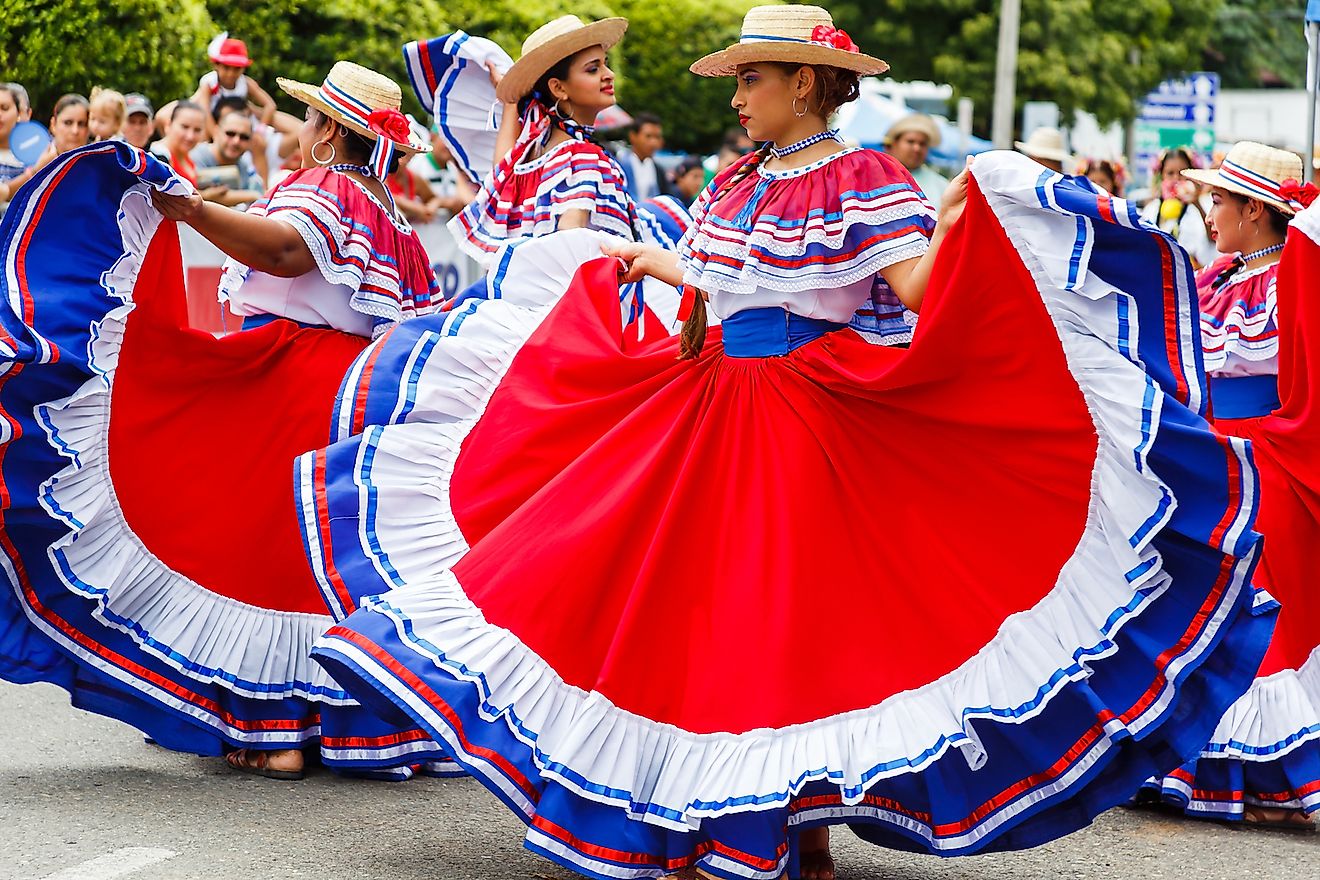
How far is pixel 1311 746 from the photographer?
5043 millimetres

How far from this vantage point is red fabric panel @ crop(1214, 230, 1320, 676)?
16.6ft

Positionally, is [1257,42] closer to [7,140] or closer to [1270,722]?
[7,140]

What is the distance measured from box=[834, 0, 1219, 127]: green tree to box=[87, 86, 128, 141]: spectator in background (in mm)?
20839

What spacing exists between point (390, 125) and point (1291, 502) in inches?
104

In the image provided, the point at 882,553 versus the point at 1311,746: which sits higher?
the point at 882,553

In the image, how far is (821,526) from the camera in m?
3.82

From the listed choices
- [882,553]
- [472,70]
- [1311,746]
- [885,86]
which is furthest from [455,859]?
[885,86]

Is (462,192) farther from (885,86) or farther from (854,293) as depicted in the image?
(885,86)

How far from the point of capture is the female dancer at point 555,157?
5863 millimetres

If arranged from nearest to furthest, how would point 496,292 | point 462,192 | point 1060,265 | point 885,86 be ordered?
point 1060,265 → point 496,292 → point 462,192 → point 885,86

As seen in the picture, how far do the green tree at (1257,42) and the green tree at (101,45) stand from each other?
36.8 m

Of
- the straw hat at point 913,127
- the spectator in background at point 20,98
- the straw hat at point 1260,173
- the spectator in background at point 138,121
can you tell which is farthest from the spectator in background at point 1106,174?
the straw hat at point 1260,173

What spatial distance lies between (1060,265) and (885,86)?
1027 inches

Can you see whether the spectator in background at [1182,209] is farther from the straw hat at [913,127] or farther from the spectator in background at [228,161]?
the spectator in background at [228,161]
